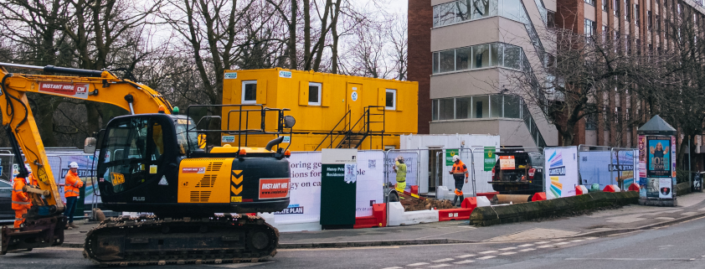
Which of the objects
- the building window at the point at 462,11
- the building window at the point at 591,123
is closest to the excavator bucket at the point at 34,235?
the building window at the point at 462,11

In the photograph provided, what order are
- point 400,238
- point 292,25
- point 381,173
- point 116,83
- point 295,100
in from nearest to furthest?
point 116,83
point 400,238
point 381,173
point 295,100
point 292,25

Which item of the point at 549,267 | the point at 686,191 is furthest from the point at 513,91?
the point at 549,267

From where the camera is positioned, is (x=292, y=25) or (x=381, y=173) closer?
(x=381, y=173)

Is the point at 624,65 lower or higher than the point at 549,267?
higher

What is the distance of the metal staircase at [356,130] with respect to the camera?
933 inches

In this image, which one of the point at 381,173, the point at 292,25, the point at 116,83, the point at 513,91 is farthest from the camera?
the point at 513,91

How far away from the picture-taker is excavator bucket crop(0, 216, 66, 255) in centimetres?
1005

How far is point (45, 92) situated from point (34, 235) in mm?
2568

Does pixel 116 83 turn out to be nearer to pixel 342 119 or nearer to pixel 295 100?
pixel 295 100

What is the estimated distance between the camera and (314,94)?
909 inches

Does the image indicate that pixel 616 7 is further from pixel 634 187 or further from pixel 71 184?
pixel 71 184

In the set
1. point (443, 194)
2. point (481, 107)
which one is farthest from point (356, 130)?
point (481, 107)

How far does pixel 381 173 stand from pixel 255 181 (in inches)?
246

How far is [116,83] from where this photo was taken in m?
10.7
